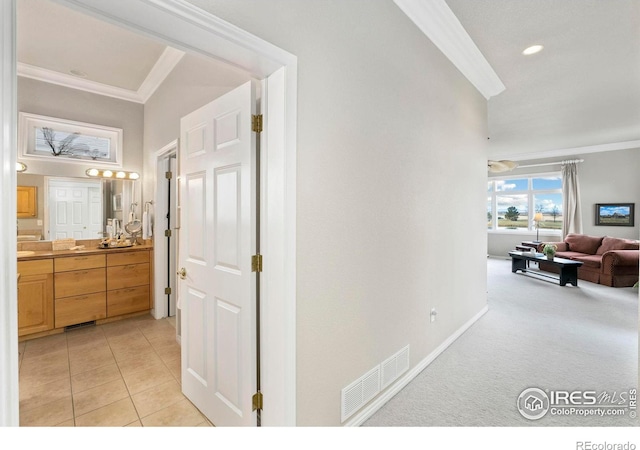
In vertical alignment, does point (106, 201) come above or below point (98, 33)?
below

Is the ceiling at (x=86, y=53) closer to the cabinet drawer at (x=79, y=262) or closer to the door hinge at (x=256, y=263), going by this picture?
the cabinet drawer at (x=79, y=262)

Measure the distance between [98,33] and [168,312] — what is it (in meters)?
3.14

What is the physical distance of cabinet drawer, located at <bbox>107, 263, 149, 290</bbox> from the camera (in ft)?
11.8

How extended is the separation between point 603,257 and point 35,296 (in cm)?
854

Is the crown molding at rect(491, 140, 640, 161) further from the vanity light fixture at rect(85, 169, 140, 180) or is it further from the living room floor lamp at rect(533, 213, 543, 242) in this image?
the vanity light fixture at rect(85, 169, 140, 180)

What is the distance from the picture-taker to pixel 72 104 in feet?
11.8

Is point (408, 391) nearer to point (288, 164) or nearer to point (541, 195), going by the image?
point (288, 164)

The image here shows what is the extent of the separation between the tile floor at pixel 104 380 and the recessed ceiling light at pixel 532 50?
14.1ft

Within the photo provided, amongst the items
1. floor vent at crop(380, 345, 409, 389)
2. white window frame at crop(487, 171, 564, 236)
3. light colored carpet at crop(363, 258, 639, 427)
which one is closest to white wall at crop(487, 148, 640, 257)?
white window frame at crop(487, 171, 564, 236)

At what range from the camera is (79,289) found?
338 centimetres

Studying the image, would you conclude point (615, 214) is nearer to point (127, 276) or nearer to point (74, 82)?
point (127, 276)

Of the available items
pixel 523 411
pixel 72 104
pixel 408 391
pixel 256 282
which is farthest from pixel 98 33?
pixel 523 411

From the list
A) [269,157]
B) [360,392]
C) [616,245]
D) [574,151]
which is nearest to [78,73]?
[269,157]

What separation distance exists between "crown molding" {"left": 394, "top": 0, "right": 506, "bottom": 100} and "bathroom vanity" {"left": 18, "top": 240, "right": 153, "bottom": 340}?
3.95 meters
